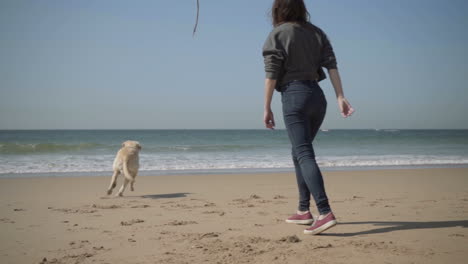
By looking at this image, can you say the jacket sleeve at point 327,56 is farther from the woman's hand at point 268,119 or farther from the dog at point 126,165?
the dog at point 126,165

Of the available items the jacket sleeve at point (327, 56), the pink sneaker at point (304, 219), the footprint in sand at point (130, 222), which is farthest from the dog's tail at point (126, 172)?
the jacket sleeve at point (327, 56)

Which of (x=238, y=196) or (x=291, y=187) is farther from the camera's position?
(x=291, y=187)

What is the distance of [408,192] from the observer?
6.14m

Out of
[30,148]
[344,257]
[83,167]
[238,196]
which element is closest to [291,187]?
[238,196]

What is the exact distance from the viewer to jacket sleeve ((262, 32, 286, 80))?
122 inches

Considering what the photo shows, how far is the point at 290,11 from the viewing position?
3.22 meters

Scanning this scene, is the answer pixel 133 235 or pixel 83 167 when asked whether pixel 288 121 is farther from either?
A: pixel 83 167

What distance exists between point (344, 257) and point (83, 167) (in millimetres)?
10389

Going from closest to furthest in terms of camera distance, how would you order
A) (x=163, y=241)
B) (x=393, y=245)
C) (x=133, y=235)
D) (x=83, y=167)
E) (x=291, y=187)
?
(x=393, y=245) < (x=163, y=241) < (x=133, y=235) < (x=291, y=187) < (x=83, y=167)

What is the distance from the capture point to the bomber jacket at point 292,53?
3098 millimetres

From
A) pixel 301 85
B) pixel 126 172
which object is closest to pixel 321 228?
pixel 301 85

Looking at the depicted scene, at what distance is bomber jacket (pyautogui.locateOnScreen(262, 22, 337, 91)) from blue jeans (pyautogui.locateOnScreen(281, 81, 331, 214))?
0.29 feet

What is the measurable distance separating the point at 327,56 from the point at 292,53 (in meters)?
0.33

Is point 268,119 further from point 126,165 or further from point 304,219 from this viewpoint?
point 126,165
